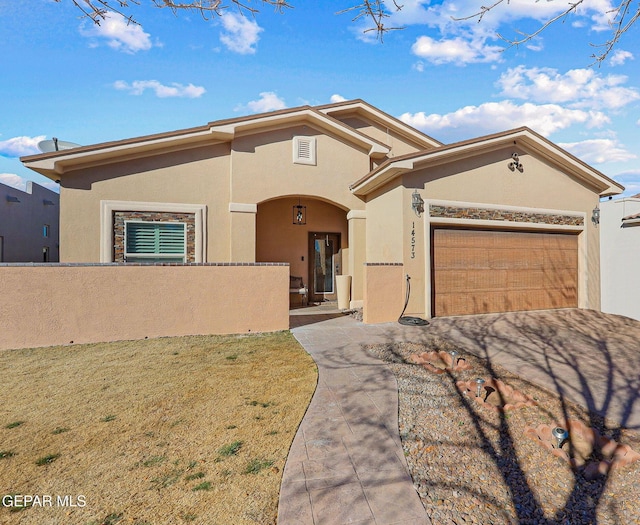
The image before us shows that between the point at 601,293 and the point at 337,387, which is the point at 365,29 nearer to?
the point at 337,387

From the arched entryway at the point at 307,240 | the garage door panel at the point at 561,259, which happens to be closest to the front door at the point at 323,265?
the arched entryway at the point at 307,240

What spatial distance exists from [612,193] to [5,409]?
54.0ft

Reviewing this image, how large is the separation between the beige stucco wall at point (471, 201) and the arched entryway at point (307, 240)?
69.8 inches

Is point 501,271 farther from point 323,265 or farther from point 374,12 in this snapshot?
point 374,12

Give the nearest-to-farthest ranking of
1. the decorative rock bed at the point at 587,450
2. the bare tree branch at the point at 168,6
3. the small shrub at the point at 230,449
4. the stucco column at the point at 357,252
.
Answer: the decorative rock bed at the point at 587,450
the small shrub at the point at 230,449
the bare tree branch at the point at 168,6
the stucco column at the point at 357,252

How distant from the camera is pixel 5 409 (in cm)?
381

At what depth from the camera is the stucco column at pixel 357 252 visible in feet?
Result: 36.2

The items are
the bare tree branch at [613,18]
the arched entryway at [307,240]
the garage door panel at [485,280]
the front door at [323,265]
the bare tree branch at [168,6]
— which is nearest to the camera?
the bare tree branch at [168,6]

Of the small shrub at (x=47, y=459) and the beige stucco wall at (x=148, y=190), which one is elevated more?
the beige stucco wall at (x=148, y=190)

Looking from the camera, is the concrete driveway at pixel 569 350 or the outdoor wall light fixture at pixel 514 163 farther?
the outdoor wall light fixture at pixel 514 163

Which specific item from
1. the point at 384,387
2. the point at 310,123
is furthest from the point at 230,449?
the point at 310,123

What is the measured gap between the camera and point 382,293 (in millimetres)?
8484

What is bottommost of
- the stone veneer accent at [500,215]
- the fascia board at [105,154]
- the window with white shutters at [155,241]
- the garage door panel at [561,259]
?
the garage door panel at [561,259]

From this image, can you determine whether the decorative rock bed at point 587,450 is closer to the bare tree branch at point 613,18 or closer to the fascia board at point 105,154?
the bare tree branch at point 613,18
